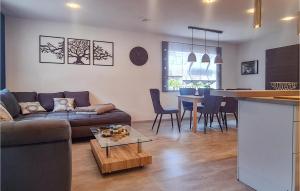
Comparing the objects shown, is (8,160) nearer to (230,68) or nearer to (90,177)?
(90,177)

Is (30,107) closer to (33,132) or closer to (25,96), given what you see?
(25,96)

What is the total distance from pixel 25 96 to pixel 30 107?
1.33ft

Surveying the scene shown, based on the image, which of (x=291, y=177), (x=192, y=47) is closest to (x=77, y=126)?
(x=291, y=177)

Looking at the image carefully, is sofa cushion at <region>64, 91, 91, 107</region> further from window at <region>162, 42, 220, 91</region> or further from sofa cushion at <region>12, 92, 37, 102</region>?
window at <region>162, 42, 220, 91</region>

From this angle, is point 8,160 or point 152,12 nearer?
point 8,160

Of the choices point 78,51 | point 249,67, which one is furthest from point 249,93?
point 249,67

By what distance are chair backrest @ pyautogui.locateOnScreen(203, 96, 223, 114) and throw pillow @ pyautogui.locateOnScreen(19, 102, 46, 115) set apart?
10.9ft

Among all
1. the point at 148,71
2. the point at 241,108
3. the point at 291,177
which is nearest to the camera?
the point at 291,177

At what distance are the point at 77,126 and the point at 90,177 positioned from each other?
4.89 feet

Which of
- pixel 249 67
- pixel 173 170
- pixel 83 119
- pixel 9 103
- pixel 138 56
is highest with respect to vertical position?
pixel 138 56

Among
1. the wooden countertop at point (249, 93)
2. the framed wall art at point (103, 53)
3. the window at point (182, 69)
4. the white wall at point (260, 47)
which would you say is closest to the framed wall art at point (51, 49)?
the framed wall art at point (103, 53)

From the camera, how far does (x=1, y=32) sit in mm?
4082

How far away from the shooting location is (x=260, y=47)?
6074 mm

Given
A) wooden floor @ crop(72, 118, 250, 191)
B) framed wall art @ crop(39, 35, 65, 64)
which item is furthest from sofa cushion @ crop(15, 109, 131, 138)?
framed wall art @ crop(39, 35, 65, 64)
